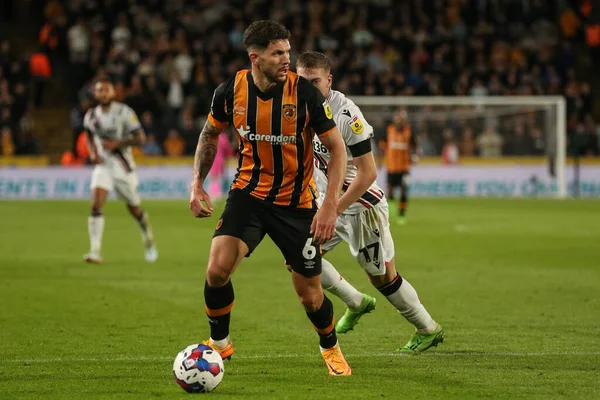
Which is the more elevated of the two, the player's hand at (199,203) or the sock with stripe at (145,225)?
the player's hand at (199,203)

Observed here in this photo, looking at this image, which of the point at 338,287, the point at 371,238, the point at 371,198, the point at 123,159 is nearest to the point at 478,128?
the point at 123,159

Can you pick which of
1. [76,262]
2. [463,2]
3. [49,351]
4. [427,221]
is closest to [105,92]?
[76,262]

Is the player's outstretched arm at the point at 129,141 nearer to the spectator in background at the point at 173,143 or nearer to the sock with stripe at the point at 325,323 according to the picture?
the sock with stripe at the point at 325,323

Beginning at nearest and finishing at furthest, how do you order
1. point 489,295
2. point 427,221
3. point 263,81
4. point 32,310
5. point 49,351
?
point 263,81 < point 49,351 < point 32,310 < point 489,295 < point 427,221

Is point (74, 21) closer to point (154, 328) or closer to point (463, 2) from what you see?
point (463, 2)

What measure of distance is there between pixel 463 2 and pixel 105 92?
22561 millimetres

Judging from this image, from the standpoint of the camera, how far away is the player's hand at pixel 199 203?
6590 millimetres

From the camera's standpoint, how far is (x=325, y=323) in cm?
688

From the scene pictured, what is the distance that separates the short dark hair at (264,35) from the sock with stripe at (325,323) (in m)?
1.69

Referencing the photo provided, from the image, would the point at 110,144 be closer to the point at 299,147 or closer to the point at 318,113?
the point at 299,147

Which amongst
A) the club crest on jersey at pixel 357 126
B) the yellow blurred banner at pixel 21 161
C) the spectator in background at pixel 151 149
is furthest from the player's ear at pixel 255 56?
the yellow blurred banner at pixel 21 161

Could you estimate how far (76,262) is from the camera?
14.5m

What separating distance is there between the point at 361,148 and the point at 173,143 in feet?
73.4

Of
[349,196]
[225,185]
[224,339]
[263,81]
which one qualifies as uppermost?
[263,81]
